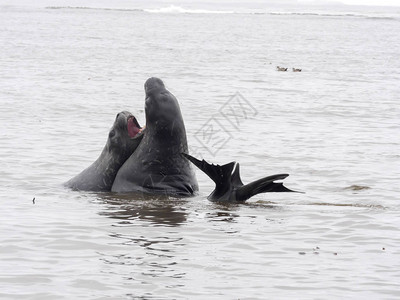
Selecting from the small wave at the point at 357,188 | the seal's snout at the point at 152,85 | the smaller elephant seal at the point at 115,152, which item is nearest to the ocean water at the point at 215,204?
the small wave at the point at 357,188

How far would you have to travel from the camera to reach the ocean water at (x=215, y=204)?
6602mm

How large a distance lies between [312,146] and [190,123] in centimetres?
334

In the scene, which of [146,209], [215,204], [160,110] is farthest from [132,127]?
[215,204]

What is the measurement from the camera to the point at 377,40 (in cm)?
5306

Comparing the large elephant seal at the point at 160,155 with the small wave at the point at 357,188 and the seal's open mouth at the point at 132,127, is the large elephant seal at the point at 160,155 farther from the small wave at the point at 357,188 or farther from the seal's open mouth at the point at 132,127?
the small wave at the point at 357,188

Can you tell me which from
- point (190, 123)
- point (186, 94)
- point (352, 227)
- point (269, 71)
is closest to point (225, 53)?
point (269, 71)

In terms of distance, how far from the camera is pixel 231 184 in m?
9.37

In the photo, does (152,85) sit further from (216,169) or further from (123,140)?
(216,169)

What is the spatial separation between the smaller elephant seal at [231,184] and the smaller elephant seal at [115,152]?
802mm

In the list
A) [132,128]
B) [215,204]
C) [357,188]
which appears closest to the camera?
[215,204]

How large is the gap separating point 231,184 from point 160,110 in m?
1.08

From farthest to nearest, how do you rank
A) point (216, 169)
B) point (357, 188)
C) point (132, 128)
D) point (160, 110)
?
point (357, 188) < point (132, 128) < point (160, 110) < point (216, 169)

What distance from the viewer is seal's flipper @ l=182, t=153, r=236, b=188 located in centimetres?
880

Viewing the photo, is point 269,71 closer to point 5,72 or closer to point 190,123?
point 5,72
